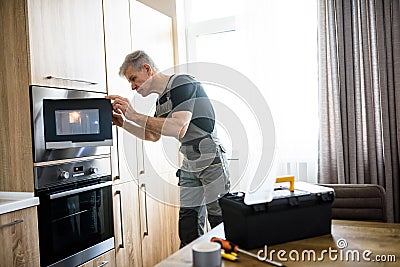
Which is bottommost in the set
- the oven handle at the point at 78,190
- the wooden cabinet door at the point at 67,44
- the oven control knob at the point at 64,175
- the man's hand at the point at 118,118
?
the oven handle at the point at 78,190

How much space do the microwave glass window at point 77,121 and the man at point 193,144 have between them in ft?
0.43

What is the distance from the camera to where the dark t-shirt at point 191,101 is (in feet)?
6.89

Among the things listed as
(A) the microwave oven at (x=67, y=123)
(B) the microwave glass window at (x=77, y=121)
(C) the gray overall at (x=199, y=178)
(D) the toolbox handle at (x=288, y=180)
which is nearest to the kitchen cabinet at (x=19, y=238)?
(A) the microwave oven at (x=67, y=123)

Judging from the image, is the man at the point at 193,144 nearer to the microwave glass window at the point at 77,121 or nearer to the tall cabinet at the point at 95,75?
the microwave glass window at the point at 77,121

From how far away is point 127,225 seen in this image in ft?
8.90

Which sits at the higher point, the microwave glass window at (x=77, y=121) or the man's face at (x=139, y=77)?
the man's face at (x=139, y=77)

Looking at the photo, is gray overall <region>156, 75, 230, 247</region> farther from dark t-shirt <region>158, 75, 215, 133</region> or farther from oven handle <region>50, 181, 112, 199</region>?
oven handle <region>50, 181, 112, 199</region>

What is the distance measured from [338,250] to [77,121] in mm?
1530

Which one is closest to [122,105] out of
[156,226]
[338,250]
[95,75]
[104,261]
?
[95,75]

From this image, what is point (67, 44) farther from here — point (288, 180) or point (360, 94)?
point (360, 94)

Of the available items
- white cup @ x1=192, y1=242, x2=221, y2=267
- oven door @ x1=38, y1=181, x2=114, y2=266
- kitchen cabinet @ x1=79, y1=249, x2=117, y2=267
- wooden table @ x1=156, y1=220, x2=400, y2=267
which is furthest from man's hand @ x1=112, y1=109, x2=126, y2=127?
white cup @ x1=192, y1=242, x2=221, y2=267

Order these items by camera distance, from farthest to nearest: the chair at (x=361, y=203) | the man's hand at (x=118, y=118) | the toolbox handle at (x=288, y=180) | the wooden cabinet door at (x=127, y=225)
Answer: the wooden cabinet door at (x=127, y=225) < the man's hand at (x=118, y=118) < the chair at (x=361, y=203) < the toolbox handle at (x=288, y=180)

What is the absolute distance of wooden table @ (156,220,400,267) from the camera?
1.13m

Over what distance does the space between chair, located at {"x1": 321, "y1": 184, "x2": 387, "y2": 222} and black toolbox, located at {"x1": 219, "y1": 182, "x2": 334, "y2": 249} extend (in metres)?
0.47
